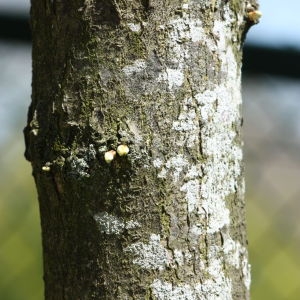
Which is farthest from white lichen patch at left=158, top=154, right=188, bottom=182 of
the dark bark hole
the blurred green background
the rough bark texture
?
the blurred green background

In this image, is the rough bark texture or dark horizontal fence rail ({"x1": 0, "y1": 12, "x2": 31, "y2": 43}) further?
dark horizontal fence rail ({"x1": 0, "y1": 12, "x2": 31, "y2": 43})

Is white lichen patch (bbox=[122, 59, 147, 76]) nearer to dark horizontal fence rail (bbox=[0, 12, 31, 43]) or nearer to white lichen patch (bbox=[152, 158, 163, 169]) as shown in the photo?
white lichen patch (bbox=[152, 158, 163, 169])

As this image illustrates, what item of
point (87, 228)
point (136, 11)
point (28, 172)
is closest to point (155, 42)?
point (136, 11)


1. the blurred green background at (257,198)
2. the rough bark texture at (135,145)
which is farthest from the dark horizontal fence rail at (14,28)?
the rough bark texture at (135,145)

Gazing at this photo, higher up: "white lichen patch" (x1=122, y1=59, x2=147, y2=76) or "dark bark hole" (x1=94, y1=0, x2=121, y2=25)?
"dark bark hole" (x1=94, y1=0, x2=121, y2=25)

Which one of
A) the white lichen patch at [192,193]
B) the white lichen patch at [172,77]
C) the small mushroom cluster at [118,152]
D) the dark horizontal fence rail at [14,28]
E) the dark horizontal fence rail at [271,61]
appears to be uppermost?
the dark horizontal fence rail at [271,61]

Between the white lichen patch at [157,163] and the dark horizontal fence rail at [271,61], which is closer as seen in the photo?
the white lichen patch at [157,163]

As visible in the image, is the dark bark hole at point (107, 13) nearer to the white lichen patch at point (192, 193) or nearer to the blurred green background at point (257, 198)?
the white lichen patch at point (192, 193)
